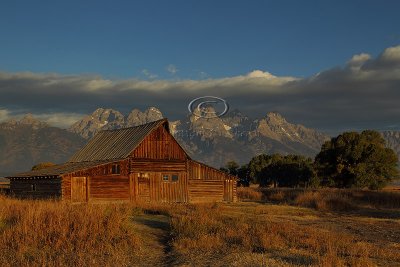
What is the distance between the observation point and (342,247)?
16469 mm

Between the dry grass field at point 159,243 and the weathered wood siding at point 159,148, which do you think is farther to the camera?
the weathered wood siding at point 159,148

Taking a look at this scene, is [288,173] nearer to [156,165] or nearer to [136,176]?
[156,165]

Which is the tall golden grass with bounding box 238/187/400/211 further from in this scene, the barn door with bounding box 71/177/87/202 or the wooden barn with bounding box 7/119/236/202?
the barn door with bounding box 71/177/87/202

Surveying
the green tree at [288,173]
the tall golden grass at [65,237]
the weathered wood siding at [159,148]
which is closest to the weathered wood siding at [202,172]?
the weathered wood siding at [159,148]

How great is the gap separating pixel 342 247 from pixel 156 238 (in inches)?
243

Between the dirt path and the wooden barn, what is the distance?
17890 mm

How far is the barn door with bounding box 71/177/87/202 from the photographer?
40875 millimetres

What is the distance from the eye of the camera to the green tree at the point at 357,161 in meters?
66.9

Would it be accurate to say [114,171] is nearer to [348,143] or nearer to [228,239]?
[228,239]

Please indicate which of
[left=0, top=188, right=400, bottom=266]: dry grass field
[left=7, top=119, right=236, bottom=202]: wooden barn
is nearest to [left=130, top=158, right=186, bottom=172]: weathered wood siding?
[left=7, top=119, right=236, bottom=202]: wooden barn

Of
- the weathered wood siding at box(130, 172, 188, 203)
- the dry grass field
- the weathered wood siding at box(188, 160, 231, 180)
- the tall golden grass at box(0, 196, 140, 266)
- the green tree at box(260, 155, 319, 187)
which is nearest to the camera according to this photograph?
the tall golden grass at box(0, 196, 140, 266)

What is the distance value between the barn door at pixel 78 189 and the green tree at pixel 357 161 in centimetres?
3752

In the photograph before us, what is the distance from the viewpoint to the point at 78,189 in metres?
41.2

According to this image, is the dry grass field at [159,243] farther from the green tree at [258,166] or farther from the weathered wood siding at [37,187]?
the green tree at [258,166]
